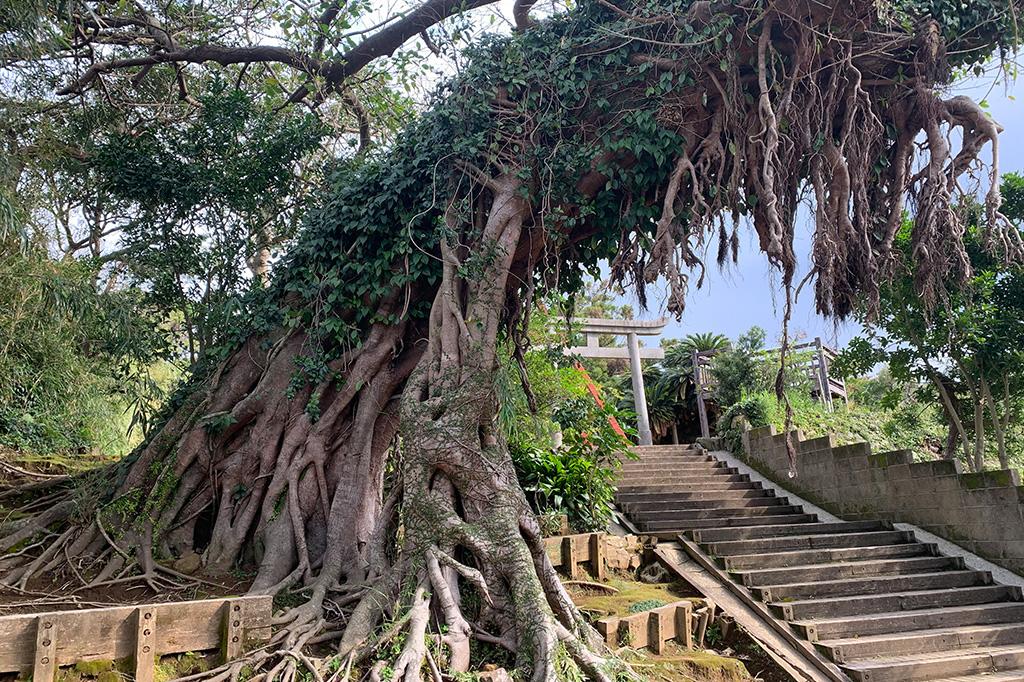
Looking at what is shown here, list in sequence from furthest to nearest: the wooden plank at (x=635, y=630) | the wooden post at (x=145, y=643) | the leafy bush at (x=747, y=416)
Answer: the leafy bush at (x=747, y=416) → the wooden plank at (x=635, y=630) → the wooden post at (x=145, y=643)

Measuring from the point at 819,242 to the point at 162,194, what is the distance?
622cm

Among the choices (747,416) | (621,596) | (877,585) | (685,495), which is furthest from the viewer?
(747,416)

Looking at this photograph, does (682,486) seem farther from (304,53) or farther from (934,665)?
(304,53)

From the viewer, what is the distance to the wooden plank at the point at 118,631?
356 centimetres

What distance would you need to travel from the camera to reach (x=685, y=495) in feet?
32.1

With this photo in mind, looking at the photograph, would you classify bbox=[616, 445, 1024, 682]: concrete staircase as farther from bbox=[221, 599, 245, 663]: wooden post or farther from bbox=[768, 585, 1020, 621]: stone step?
bbox=[221, 599, 245, 663]: wooden post

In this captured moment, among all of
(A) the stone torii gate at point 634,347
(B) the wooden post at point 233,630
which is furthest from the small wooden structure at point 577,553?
(A) the stone torii gate at point 634,347

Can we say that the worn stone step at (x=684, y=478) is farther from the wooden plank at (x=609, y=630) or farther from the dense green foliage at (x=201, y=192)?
the dense green foliage at (x=201, y=192)

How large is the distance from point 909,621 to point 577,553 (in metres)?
2.91

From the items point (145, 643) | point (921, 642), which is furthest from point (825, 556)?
point (145, 643)

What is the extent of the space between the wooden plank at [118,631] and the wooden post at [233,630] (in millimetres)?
32

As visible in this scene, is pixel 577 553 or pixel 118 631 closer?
pixel 118 631

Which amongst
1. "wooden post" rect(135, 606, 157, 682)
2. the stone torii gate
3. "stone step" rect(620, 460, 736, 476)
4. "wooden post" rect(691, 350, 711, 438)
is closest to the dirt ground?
"wooden post" rect(135, 606, 157, 682)

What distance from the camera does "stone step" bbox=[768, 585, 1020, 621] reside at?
6316 millimetres
